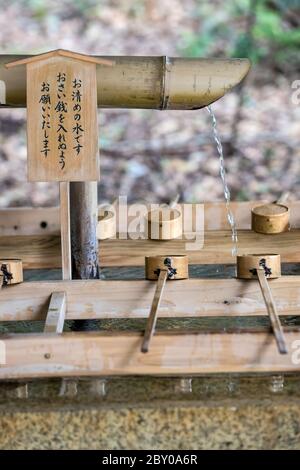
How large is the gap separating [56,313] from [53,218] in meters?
1.47

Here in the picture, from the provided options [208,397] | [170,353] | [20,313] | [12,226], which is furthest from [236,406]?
[12,226]

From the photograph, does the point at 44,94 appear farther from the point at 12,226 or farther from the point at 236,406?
the point at 236,406

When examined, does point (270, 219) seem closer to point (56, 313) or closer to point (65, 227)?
point (65, 227)

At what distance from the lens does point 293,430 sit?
257 centimetres

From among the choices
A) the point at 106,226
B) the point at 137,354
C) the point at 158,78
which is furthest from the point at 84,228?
the point at 137,354

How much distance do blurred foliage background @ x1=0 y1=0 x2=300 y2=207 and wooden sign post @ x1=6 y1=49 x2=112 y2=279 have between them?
4.88 m

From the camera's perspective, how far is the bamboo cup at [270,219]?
12.6 feet

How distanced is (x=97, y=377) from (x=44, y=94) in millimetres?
1382

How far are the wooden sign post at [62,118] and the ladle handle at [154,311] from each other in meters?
0.57

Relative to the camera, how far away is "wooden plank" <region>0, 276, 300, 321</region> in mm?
3318

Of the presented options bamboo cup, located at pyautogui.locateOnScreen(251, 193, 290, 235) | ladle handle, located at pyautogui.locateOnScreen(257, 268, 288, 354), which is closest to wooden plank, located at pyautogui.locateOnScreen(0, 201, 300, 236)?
bamboo cup, located at pyautogui.locateOnScreen(251, 193, 290, 235)

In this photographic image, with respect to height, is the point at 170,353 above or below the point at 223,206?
below

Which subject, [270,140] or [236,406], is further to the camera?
[270,140]

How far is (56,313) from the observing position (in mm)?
3094
